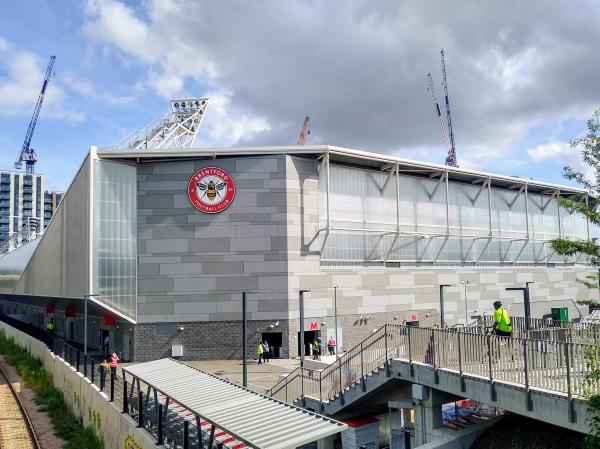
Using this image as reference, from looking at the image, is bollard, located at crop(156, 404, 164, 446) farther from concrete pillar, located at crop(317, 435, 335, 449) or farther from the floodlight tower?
the floodlight tower

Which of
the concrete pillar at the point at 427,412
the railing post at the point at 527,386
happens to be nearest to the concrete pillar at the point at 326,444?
the concrete pillar at the point at 427,412

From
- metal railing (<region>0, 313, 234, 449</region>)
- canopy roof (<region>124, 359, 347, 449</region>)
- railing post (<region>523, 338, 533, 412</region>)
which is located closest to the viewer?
canopy roof (<region>124, 359, 347, 449</region>)

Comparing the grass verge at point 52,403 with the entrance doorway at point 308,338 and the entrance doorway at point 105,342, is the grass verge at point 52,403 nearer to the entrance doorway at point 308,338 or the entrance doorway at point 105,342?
the entrance doorway at point 105,342

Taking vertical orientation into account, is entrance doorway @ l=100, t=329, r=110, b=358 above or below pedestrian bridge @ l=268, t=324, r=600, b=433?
below

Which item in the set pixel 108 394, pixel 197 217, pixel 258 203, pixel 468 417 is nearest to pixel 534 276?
pixel 258 203

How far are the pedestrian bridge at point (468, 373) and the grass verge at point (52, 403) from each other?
7461 millimetres

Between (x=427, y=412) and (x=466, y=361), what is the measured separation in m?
2.49

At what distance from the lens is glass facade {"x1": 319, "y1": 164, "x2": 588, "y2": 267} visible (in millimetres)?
39094

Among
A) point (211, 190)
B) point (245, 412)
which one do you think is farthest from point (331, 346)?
point (245, 412)

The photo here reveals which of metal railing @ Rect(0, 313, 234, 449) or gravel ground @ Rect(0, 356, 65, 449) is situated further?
gravel ground @ Rect(0, 356, 65, 449)

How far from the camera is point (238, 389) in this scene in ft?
41.2

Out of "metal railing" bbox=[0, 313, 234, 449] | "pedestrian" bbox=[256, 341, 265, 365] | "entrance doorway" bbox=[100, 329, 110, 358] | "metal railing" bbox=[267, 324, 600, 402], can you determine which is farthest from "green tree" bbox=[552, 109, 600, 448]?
"entrance doorway" bbox=[100, 329, 110, 358]

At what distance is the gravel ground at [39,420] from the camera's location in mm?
19969

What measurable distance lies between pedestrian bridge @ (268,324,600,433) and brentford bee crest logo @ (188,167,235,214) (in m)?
17.7
